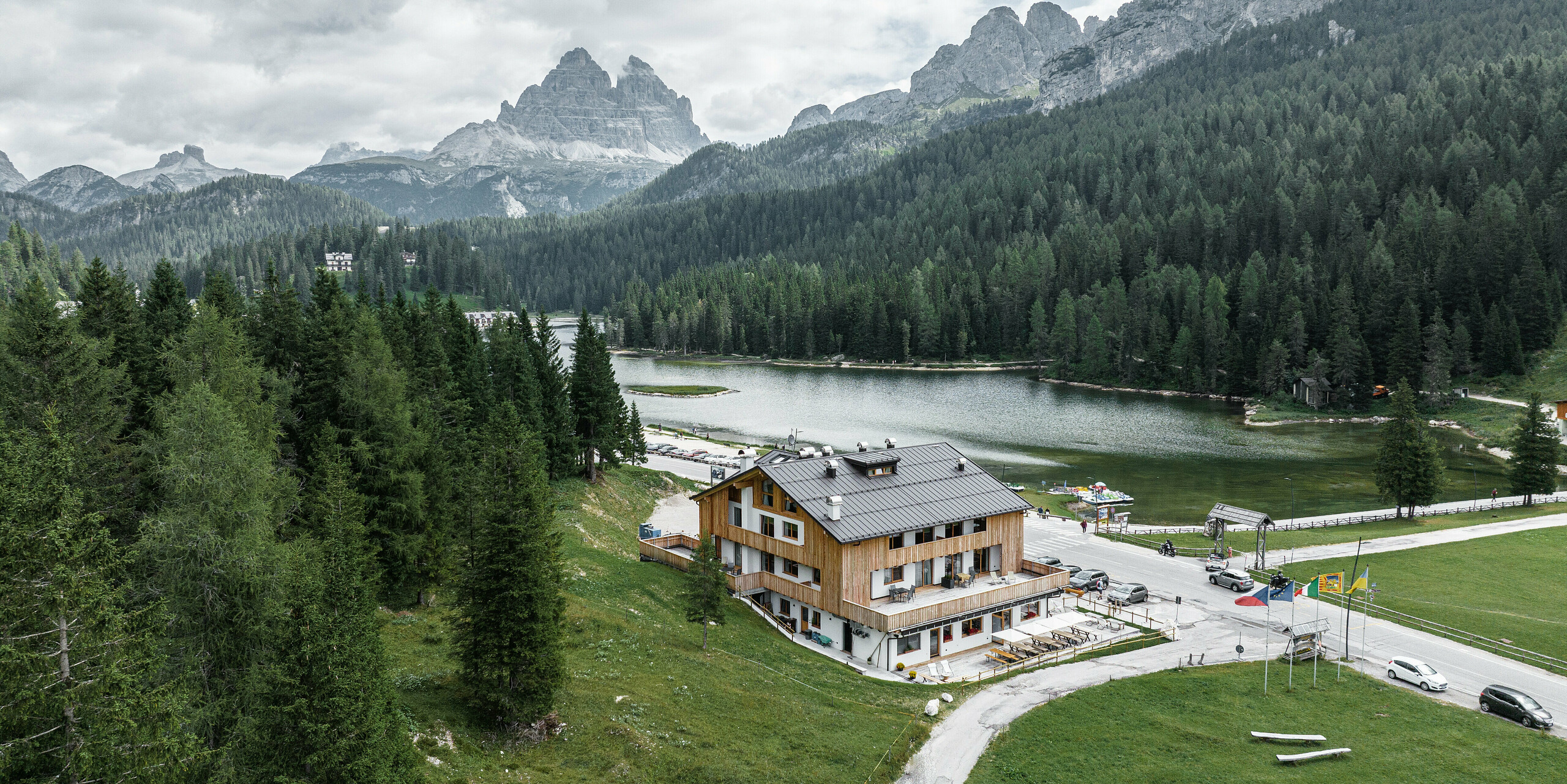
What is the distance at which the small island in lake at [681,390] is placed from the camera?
152250 mm

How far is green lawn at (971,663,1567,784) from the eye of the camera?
27.2m

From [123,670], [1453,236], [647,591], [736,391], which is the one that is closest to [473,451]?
[647,591]

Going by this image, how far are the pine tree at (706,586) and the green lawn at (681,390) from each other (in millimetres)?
112541

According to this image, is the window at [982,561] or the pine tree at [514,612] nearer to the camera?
the pine tree at [514,612]

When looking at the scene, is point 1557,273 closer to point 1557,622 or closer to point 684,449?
point 1557,622

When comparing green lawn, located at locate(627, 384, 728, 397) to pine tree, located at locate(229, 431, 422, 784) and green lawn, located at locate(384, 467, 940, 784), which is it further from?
pine tree, located at locate(229, 431, 422, 784)

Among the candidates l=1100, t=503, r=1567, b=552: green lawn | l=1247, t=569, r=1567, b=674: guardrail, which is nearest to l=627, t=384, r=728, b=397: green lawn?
l=1100, t=503, r=1567, b=552: green lawn

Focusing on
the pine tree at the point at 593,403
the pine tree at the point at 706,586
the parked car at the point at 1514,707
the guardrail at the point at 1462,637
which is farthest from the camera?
the pine tree at the point at 593,403

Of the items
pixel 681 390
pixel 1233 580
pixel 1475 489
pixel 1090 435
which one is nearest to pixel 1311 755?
pixel 1233 580

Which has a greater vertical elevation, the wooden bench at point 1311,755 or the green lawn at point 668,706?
the green lawn at point 668,706

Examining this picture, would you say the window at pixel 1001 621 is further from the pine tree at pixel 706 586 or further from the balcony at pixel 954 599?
the pine tree at pixel 706 586

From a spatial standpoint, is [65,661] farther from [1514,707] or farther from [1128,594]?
[1128,594]

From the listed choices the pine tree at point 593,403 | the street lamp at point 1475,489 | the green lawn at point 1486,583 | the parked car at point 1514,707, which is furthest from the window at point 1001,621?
the street lamp at point 1475,489

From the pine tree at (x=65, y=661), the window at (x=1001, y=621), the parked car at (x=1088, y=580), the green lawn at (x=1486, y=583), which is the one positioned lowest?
the window at (x=1001, y=621)
